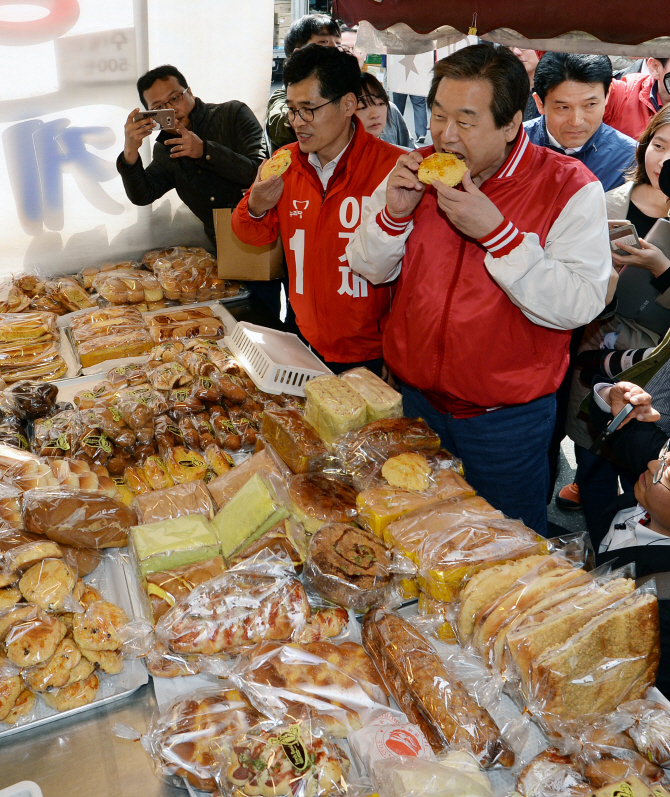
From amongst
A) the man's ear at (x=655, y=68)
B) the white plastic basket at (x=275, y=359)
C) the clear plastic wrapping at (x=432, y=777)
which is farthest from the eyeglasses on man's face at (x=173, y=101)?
the clear plastic wrapping at (x=432, y=777)

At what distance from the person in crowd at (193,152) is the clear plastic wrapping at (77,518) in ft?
8.61

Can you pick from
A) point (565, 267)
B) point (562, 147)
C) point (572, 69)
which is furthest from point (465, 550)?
point (572, 69)

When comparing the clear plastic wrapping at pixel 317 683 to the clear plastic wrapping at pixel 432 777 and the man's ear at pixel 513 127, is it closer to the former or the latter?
the clear plastic wrapping at pixel 432 777

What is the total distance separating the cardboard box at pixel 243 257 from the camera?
4016 mm

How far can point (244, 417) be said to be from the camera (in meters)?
2.74

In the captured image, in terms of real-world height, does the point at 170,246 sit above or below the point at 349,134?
below

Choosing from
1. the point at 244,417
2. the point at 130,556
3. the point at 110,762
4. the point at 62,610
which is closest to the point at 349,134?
the point at 244,417

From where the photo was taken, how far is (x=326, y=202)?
308 cm

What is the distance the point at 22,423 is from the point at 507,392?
1.98m

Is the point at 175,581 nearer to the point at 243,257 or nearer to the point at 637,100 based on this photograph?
the point at 243,257

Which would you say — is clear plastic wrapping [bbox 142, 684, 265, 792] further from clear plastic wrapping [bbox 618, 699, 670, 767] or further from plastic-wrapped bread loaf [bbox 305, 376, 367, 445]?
plastic-wrapped bread loaf [bbox 305, 376, 367, 445]

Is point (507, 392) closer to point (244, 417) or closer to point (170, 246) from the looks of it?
point (244, 417)

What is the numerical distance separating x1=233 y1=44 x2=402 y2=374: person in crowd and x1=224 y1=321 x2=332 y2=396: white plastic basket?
0.26 m

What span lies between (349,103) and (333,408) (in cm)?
159
